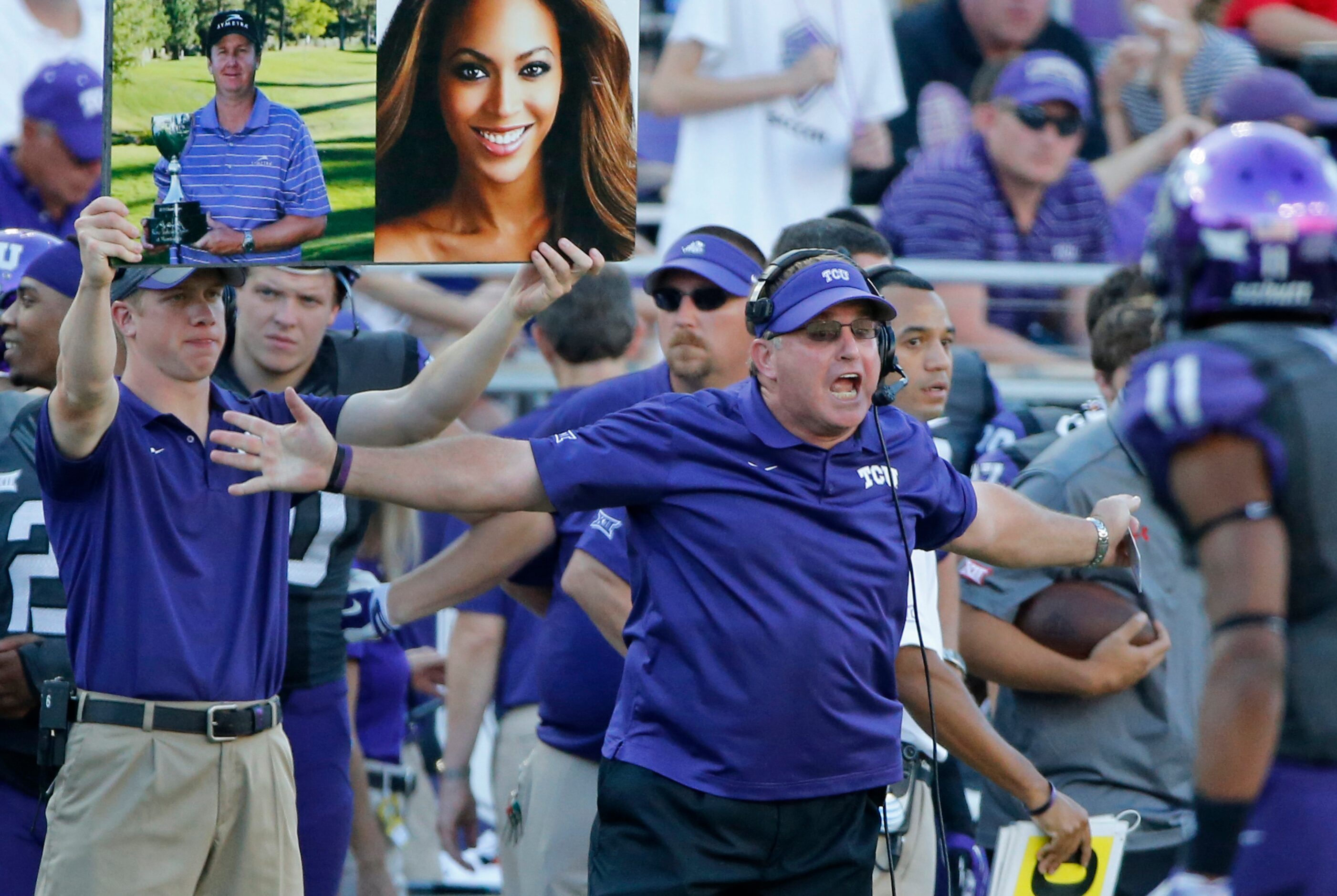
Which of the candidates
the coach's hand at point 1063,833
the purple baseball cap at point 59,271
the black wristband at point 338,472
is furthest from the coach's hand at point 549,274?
the coach's hand at point 1063,833

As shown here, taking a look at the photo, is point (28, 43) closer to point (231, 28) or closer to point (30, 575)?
point (30, 575)

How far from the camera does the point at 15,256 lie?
4.80m

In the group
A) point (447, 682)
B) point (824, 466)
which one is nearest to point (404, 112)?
point (824, 466)

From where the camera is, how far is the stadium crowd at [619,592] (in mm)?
3520

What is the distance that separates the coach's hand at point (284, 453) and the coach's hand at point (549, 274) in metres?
0.54

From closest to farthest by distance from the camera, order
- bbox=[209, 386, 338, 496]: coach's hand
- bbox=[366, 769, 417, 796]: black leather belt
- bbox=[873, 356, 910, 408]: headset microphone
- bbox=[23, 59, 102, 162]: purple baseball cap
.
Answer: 1. bbox=[209, 386, 338, 496]: coach's hand
2. bbox=[873, 356, 910, 408]: headset microphone
3. bbox=[366, 769, 417, 796]: black leather belt
4. bbox=[23, 59, 102, 162]: purple baseball cap

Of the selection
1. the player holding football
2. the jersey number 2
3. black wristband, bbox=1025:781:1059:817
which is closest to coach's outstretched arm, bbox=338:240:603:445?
the jersey number 2

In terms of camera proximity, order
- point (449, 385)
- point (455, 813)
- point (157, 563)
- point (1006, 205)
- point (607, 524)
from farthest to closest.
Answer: point (1006, 205), point (455, 813), point (607, 524), point (449, 385), point (157, 563)

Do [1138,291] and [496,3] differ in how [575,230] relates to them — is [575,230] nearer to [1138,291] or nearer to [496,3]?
[496,3]

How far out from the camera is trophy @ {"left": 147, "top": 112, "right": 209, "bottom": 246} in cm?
353

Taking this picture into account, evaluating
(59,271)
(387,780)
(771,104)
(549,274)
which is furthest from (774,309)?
(771,104)

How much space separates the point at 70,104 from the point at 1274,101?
208 inches

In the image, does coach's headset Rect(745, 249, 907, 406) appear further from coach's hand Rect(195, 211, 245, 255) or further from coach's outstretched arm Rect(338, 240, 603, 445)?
coach's hand Rect(195, 211, 245, 255)

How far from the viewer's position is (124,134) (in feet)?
11.7
